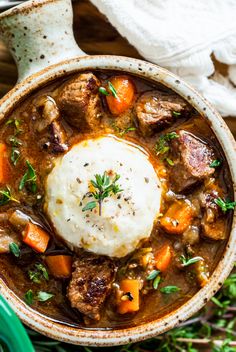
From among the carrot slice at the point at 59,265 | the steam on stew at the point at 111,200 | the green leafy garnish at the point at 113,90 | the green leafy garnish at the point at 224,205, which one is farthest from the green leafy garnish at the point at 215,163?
the carrot slice at the point at 59,265

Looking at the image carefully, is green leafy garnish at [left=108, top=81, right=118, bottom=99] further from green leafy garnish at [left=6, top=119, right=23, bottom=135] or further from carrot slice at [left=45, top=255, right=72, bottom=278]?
carrot slice at [left=45, top=255, right=72, bottom=278]

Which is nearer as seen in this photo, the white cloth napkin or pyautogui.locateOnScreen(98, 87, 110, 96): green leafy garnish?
pyautogui.locateOnScreen(98, 87, 110, 96): green leafy garnish

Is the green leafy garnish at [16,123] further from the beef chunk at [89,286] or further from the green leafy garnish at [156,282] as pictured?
the green leafy garnish at [156,282]

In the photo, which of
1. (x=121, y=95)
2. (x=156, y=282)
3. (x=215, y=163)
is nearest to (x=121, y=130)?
(x=121, y=95)

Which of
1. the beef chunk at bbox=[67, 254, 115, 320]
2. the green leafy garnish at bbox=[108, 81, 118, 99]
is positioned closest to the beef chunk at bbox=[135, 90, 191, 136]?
Answer: the green leafy garnish at bbox=[108, 81, 118, 99]

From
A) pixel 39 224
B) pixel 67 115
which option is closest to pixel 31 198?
pixel 39 224

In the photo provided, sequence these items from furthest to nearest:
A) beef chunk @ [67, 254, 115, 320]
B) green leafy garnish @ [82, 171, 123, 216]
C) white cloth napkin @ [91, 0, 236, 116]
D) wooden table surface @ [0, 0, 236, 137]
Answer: wooden table surface @ [0, 0, 236, 137]
white cloth napkin @ [91, 0, 236, 116]
beef chunk @ [67, 254, 115, 320]
green leafy garnish @ [82, 171, 123, 216]

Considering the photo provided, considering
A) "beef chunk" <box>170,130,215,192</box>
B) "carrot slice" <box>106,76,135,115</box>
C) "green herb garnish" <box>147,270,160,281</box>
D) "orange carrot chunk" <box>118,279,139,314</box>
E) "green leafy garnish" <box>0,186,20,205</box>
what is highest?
"carrot slice" <box>106,76,135,115</box>

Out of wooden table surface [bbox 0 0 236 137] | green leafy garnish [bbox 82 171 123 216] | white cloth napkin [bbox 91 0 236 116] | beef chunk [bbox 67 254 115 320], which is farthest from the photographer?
wooden table surface [bbox 0 0 236 137]
